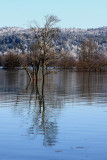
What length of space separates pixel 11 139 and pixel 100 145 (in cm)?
293

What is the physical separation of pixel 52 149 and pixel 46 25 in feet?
115

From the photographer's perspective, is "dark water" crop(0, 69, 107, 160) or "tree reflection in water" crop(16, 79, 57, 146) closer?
"dark water" crop(0, 69, 107, 160)

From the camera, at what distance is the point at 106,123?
46.3ft

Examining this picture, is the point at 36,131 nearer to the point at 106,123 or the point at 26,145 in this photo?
the point at 26,145

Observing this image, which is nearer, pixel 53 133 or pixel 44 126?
pixel 53 133

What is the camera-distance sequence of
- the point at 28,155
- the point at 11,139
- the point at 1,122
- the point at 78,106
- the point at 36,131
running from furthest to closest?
the point at 78,106 < the point at 1,122 < the point at 36,131 < the point at 11,139 < the point at 28,155

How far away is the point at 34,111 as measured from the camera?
671 inches

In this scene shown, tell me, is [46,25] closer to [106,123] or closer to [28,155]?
[106,123]

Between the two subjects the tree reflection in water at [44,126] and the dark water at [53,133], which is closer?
the dark water at [53,133]

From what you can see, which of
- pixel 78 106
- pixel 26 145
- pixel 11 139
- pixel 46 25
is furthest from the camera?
pixel 46 25

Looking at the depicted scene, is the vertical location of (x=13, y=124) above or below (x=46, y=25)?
below

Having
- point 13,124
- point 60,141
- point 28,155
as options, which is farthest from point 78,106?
point 28,155

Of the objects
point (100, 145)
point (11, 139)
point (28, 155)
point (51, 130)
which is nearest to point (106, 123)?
point (51, 130)

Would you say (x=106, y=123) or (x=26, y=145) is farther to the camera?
(x=106, y=123)
